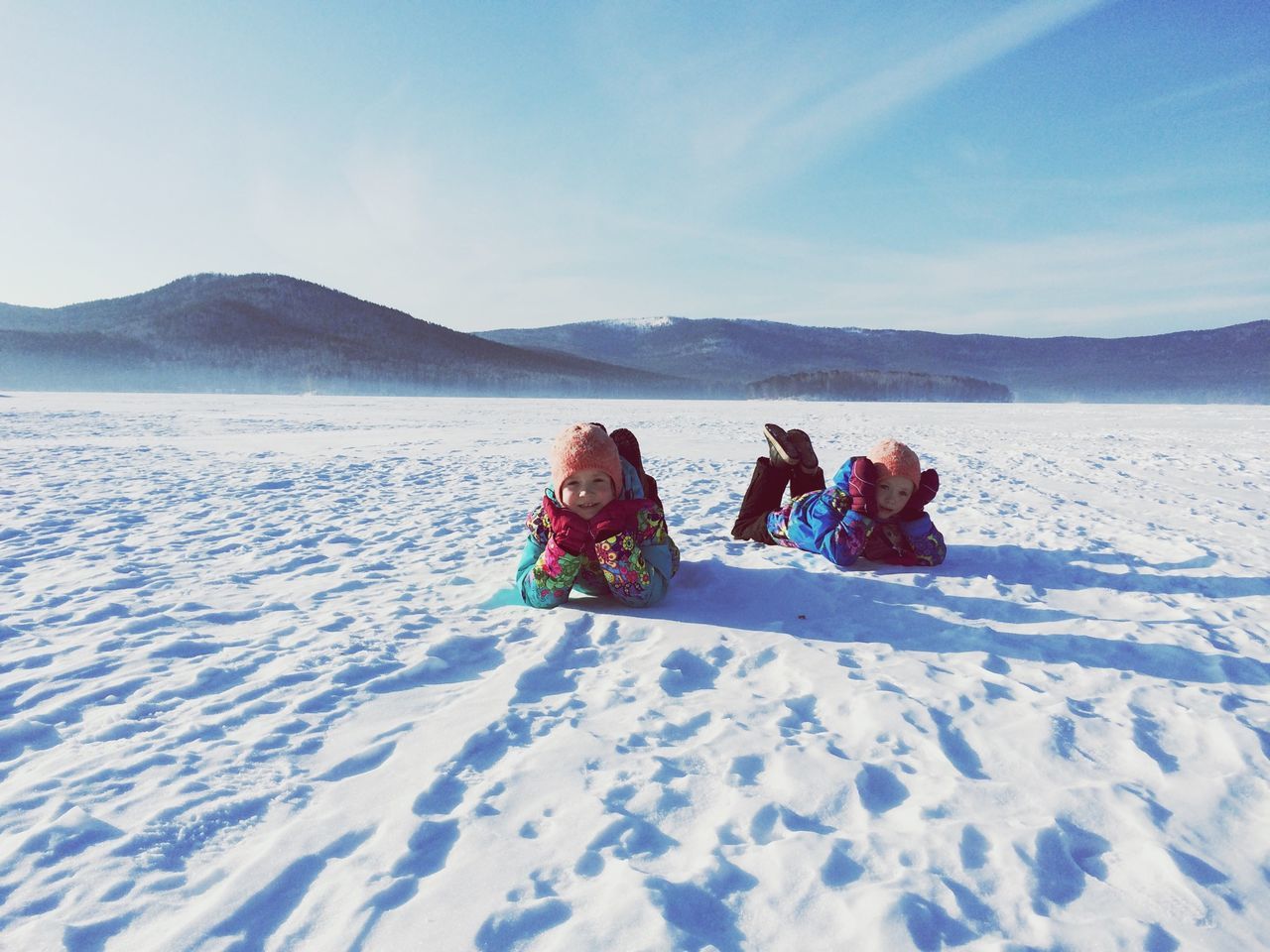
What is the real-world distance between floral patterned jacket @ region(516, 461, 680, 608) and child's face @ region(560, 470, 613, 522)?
195 millimetres

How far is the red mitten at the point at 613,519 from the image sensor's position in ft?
12.1

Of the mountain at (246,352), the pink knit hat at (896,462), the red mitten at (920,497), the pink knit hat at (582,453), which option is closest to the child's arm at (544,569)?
the pink knit hat at (582,453)

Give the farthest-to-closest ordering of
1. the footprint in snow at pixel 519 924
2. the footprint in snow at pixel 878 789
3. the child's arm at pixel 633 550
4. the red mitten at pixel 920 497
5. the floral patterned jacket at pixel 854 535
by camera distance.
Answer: the red mitten at pixel 920 497 < the floral patterned jacket at pixel 854 535 < the child's arm at pixel 633 550 < the footprint in snow at pixel 878 789 < the footprint in snow at pixel 519 924

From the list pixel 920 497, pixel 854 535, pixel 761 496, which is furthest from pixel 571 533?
pixel 920 497

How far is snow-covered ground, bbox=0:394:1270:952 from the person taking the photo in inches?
66.6

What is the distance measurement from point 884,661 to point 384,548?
405 centimetres

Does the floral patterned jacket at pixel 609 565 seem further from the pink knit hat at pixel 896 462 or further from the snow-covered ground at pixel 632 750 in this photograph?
the pink knit hat at pixel 896 462

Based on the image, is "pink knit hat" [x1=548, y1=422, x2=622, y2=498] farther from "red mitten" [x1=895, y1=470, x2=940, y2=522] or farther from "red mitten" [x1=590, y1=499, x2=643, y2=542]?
"red mitten" [x1=895, y1=470, x2=940, y2=522]

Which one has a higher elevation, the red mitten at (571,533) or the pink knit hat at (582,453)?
the pink knit hat at (582,453)

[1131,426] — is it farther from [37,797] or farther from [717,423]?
[37,797]

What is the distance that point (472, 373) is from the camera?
331 feet

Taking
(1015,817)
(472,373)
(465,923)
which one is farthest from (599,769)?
(472,373)

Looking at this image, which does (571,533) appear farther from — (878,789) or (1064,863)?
(1064,863)

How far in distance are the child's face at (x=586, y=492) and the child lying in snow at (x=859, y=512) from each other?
199 centimetres
